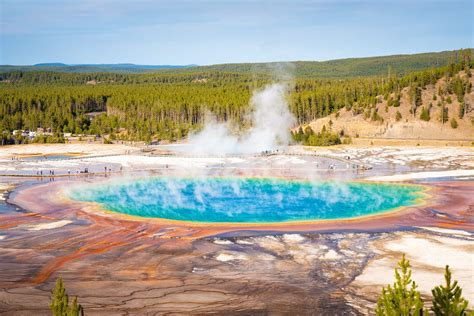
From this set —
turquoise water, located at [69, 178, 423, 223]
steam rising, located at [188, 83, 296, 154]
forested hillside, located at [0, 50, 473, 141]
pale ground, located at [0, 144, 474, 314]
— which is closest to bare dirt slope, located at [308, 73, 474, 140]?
forested hillside, located at [0, 50, 473, 141]

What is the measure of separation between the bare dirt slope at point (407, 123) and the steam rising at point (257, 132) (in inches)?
263

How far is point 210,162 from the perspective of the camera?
55.2 m

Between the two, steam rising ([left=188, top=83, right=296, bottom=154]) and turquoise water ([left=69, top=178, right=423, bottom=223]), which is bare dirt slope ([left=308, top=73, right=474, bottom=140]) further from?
turquoise water ([left=69, top=178, right=423, bottom=223])

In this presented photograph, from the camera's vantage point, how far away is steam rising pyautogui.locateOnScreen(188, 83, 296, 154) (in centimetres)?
7012

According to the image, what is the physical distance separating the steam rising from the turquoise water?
23.5 meters

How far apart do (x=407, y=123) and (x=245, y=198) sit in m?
46.5

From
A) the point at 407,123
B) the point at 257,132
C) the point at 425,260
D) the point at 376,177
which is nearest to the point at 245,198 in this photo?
the point at 376,177

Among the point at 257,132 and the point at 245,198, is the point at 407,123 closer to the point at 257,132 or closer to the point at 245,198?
the point at 257,132

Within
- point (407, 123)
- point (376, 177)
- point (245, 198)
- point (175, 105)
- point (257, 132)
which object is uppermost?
point (175, 105)

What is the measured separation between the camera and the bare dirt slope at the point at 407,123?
72.9m

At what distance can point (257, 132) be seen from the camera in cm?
8050

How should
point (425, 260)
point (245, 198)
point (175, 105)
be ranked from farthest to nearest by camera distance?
point (175, 105), point (245, 198), point (425, 260)

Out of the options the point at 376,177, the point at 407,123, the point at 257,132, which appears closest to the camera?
the point at 376,177

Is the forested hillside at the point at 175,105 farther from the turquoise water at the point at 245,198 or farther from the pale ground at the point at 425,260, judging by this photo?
the pale ground at the point at 425,260
